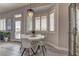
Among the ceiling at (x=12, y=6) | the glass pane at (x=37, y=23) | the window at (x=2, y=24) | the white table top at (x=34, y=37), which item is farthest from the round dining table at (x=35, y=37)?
the ceiling at (x=12, y=6)

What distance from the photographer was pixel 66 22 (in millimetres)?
2670

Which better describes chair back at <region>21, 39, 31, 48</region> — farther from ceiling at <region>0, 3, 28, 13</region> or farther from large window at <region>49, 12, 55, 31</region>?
ceiling at <region>0, 3, 28, 13</region>

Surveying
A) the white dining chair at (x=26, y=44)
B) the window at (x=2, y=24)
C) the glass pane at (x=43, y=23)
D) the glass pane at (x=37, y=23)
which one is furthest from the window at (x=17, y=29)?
the glass pane at (x=43, y=23)

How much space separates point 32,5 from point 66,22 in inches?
30.1

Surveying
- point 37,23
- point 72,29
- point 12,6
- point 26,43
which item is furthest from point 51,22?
point 12,6

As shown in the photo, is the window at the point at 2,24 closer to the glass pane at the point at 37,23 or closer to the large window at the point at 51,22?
the glass pane at the point at 37,23

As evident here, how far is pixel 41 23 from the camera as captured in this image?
2.74 metres

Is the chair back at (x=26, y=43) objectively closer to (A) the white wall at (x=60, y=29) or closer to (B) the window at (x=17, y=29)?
(B) the window at (x=17, y=29)

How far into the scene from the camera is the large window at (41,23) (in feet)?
8.89

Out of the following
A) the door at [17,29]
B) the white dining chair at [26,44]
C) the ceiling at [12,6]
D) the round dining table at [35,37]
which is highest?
the ceiling at [12,6]

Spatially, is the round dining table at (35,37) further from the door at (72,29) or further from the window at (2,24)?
the door at (72,29)

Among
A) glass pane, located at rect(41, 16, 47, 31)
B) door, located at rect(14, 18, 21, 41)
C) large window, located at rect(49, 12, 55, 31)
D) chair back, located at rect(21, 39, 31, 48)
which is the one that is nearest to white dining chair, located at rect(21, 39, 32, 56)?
chair back, located at rect(21, 39, 31, 48)

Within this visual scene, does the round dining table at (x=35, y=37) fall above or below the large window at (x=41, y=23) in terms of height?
below

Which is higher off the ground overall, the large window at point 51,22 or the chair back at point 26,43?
the large window at point 51,22
